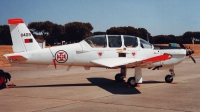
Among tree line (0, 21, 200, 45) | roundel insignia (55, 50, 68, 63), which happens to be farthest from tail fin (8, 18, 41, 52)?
tree line (0, 21, 200, 45)

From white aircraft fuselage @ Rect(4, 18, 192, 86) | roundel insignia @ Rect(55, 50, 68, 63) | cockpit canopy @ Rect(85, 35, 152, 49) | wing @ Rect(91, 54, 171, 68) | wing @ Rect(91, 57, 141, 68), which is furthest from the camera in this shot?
cockpit canopy @ Rect(85, 35, 152, 49)

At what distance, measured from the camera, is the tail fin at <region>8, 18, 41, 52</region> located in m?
11.4

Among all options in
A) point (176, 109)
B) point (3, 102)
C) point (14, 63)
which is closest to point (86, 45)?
point (14, 63)

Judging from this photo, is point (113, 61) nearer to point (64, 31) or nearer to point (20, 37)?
point (20, 37)

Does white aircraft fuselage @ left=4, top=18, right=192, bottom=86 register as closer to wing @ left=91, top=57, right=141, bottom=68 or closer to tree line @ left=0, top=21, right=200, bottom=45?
wing @ left=91, top=57, right=141, bottom=68

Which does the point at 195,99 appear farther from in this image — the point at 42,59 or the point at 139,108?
the point at 42,59

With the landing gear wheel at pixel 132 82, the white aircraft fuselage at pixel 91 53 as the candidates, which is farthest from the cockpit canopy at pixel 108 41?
the landing gear wheel at pixel 132 82

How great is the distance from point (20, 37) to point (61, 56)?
6.45 feet

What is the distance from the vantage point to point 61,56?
11727 millimetres

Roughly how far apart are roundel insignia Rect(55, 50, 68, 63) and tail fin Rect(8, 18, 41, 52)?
1.05 m

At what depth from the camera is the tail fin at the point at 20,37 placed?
1143 centimetres

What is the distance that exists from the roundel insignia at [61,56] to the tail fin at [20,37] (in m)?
1.05

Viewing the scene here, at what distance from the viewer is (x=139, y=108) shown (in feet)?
24.9

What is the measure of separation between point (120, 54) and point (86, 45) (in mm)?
1637
